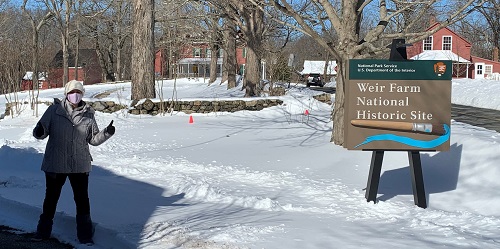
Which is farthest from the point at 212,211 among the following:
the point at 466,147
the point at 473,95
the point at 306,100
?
the point at 473,95

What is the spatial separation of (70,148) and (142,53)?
15856 mm

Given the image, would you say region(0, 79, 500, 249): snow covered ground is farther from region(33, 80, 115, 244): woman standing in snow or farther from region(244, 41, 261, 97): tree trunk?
region(244, 41, 261, 97): tree trunk

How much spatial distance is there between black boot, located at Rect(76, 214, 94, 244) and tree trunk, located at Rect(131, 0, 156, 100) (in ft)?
51.6

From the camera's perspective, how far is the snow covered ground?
22.1 feet

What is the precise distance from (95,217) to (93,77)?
78.3 meters

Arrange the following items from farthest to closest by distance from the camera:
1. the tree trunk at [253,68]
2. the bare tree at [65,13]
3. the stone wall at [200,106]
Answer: the bare tree at [65,13] < the tree trunk at [253,68] < the stone wall at [200,106]

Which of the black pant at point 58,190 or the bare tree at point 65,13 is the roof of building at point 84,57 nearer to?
the bare tree at point 65,13

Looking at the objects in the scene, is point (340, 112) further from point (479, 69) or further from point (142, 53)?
point (479, 69)

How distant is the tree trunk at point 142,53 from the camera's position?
71.5ft

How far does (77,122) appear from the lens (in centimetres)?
655

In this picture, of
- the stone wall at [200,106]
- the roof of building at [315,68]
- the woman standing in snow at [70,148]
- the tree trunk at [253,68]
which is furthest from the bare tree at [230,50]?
the roof of building at [315,68]

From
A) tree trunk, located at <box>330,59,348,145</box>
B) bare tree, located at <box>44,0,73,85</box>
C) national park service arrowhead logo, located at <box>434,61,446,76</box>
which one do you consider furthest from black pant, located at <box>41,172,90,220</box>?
bare tree, located at <box>44,0,73,85</box>

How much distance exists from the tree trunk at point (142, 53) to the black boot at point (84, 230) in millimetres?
15739

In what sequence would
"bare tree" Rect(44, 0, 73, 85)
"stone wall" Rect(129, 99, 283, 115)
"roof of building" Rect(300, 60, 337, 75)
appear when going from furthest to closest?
"roof of building" Rect(300, 60, 337, 75) → "bare tree" Rect(44, 0, 73, 85) → "stone wall" Rect(129, 99, 283, 115)
